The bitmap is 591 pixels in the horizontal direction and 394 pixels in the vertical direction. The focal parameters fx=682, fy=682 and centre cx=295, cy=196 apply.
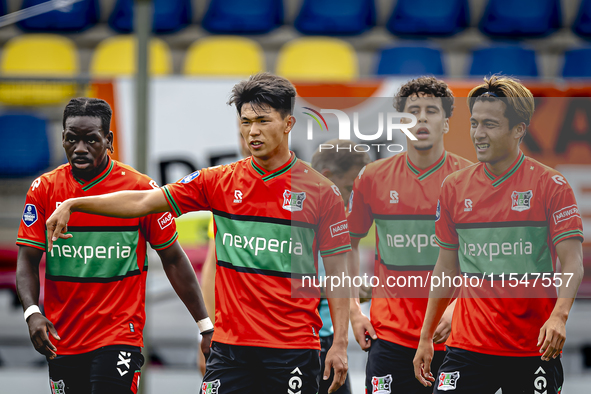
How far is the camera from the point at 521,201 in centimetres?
336

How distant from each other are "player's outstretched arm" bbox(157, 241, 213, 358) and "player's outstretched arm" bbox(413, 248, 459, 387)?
114 centimetres

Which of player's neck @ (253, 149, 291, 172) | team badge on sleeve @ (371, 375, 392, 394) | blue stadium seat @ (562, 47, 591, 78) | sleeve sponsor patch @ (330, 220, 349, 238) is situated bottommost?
team badge on sleeve @ (371, 375, 392, 394)

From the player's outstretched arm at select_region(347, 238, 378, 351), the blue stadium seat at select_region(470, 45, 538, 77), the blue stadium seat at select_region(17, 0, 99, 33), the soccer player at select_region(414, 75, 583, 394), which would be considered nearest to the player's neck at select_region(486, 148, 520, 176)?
the soccer player at select_region(414, 75, 583, 394)

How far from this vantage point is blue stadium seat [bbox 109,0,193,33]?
24.4 feet

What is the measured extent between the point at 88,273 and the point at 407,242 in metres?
1.65

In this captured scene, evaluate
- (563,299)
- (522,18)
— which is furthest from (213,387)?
(522,18)

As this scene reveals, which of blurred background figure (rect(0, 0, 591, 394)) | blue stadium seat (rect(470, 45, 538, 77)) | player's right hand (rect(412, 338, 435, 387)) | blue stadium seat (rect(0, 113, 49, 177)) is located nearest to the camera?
player's right hand (rect(412, 338, 435, 387))

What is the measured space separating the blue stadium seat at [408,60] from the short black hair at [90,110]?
12.9ft

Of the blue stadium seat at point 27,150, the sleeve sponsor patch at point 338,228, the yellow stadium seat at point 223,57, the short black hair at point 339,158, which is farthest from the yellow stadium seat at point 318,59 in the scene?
the sleeve sponsor patch at point 338,228

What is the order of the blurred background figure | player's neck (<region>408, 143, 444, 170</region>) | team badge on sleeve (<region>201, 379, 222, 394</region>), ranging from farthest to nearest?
the blurred background figure, player's neck (<region>408, 143, 444, 170</region>), team badge on sleeve (<region>201, 379, 222, 394</region>)

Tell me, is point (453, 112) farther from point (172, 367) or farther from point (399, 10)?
point (399, 10)

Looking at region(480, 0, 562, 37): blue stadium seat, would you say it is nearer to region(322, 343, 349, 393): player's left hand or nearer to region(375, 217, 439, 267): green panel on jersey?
region(375, 217, 439, 267): green panel on jersey

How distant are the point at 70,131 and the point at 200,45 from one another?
3818 millimetres

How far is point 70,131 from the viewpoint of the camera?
3475mm
